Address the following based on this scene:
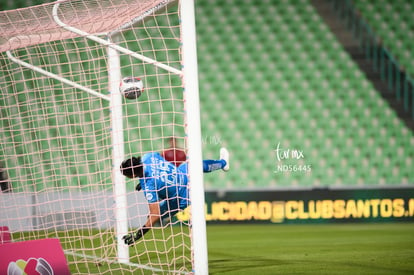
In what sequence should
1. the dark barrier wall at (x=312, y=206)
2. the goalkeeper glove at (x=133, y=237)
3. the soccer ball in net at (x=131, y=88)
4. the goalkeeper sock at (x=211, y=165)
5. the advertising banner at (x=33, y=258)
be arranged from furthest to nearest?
the dark barrier wall at (x=312, y=206) < the goalkeeper sock at (x=211, y=165) < the soccer ball in net at (x=131, y=88) < the goalkeeper glove at (x=133, y=237) < the advertising banner at (x=33, y=258)

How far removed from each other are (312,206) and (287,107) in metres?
1.87

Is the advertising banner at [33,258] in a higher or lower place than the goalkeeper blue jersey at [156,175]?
lower

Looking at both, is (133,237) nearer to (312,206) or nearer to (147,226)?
(147,226)

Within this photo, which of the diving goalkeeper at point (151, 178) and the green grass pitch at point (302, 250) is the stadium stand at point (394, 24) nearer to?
the green grass pitch at point (302, 250)

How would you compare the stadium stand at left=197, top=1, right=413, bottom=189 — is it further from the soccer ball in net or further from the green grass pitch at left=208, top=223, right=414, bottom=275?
the soccer ball in net

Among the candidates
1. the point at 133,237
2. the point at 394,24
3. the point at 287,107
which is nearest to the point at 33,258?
the point at 133,237

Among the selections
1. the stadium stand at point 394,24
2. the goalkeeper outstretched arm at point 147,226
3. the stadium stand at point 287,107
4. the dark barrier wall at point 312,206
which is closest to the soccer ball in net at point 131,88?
the goalkeeper outstretched arm at point 147,226

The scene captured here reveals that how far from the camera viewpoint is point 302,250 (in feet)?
18.5

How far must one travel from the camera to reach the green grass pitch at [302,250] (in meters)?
4.44

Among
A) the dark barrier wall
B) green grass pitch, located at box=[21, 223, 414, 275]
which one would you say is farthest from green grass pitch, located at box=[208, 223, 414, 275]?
the dark barrier wall

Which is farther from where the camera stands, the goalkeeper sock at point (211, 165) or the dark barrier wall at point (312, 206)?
the dark barrier wall at point (312, 206)

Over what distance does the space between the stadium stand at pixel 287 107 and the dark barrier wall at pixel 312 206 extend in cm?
78

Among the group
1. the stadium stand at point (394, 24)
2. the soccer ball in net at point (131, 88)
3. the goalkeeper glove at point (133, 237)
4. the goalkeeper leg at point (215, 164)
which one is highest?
the stadium stand at point (394, 24)

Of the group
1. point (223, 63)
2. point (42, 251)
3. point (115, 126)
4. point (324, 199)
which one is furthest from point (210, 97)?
point (42, 251)
